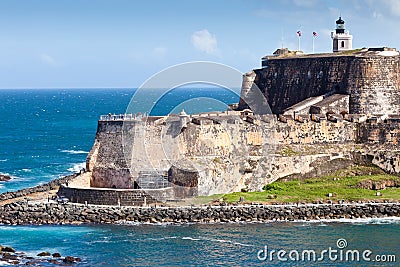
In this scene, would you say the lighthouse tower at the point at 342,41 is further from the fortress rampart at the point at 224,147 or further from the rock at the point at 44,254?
the rock at the point at 44,254

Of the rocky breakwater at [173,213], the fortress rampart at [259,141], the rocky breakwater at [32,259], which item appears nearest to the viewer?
the rocky breakwater at [32,259]

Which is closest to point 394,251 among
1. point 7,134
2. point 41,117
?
point 7,134

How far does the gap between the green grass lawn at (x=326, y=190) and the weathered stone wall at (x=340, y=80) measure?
7009 millimetres

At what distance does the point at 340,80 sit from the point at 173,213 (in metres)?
21.9

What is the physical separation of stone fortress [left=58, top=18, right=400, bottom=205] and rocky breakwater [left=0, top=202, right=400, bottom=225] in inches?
45.2

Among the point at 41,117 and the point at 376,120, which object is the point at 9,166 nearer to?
the point at 376,120

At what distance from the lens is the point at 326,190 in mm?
55719

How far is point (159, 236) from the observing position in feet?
155

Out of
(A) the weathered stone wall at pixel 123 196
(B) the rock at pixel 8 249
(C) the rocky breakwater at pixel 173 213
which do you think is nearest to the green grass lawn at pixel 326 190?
(C) the rocky breakwater at pixel 173 213

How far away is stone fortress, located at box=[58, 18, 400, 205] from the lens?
174ft

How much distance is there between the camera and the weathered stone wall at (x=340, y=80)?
214ft

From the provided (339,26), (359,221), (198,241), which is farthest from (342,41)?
A: (198,241)

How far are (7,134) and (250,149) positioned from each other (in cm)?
6000

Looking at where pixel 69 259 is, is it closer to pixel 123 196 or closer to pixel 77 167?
pixel 123 196
